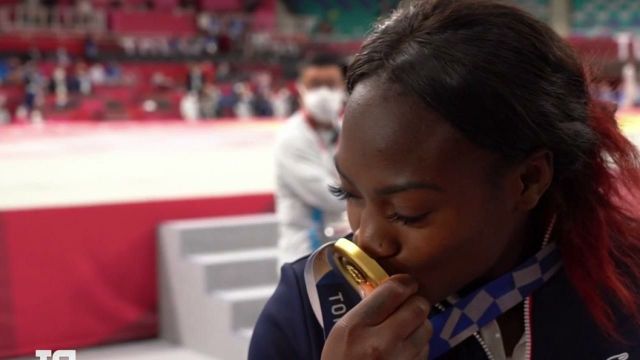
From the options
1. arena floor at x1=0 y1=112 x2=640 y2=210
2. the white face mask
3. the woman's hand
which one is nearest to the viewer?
the woman's hand

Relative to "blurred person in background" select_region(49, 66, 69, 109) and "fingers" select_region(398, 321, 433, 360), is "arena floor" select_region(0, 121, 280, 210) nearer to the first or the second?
"fingers" select_region(398, 321, 433, 360)

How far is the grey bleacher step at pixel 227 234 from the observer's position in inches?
171

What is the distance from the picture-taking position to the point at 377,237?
0.76 m

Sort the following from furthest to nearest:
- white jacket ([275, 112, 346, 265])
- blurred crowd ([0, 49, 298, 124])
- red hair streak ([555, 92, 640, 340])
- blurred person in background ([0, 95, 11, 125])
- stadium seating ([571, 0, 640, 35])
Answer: stadium seating ([571, 0, 640, 35])
blurred crowd ([0, 49, 298, 124])
blurred person in background ([0, 95, 11, 125])
white jacket ([275, 112, 346, 265])
red hair streak ([555, 92, 640, 340])

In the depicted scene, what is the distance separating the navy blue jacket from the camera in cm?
81

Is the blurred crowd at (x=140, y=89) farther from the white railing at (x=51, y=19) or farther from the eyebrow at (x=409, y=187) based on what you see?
the eyebrow at (x=409, y=187)

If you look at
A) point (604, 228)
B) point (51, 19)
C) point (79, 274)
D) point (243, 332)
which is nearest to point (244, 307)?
point (243, 332)

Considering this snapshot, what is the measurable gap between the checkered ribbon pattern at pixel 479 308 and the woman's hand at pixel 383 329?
48 mm

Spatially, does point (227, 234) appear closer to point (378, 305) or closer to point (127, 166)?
point (127, 166)

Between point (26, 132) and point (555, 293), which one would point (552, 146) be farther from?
point (26, 132)

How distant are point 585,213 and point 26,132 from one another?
1219 cm

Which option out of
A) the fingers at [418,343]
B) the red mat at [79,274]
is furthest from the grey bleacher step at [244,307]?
the fingers at [418,343]

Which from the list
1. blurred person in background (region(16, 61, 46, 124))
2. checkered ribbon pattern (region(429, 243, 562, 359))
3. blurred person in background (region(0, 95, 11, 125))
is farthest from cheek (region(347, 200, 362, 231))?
blurred person in background (region(0, 95, 11, 125))

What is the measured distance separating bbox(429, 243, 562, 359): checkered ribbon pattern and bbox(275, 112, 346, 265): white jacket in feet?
6.76
